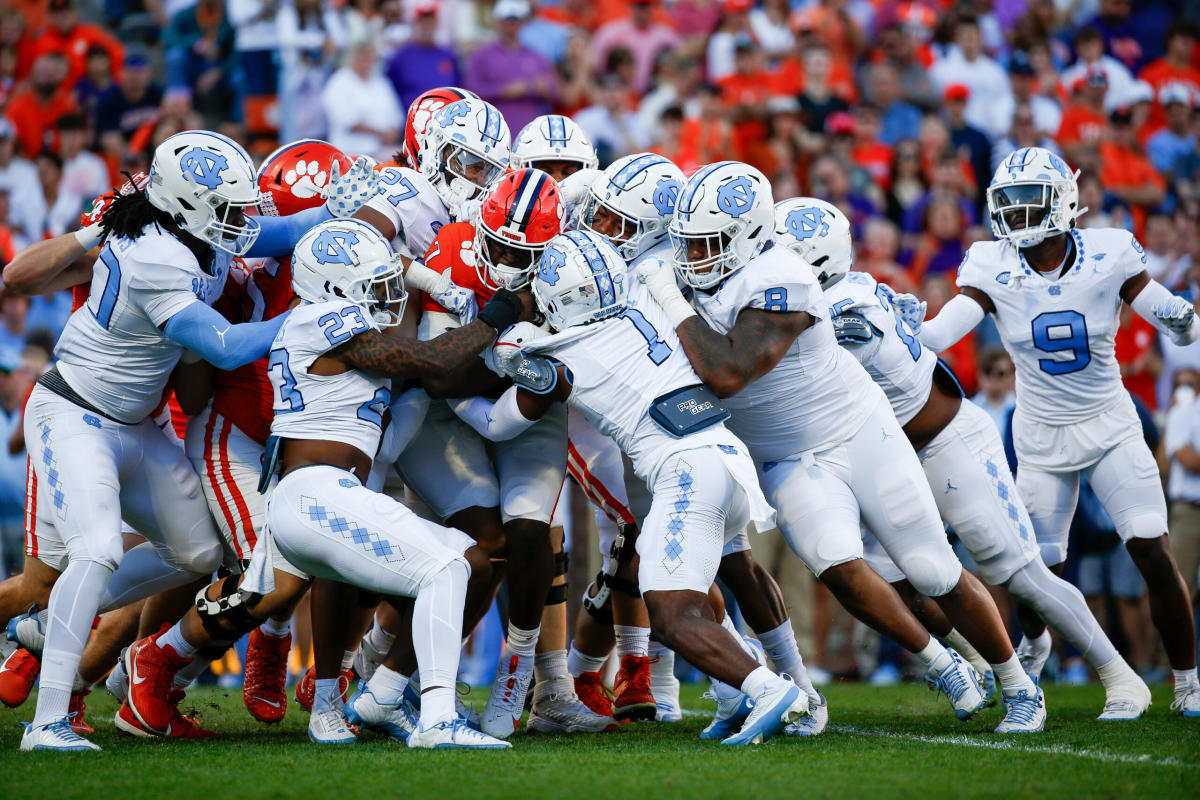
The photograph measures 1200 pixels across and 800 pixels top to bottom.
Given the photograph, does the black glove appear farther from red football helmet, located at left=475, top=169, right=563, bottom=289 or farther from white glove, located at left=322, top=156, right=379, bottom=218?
white glove, located at left=322, top=156, right=379, bottom=218

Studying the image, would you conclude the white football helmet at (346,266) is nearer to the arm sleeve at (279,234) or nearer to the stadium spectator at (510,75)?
the arm sleeve at (279,234)

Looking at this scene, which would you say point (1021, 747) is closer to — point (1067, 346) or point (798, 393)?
point (798, 393)

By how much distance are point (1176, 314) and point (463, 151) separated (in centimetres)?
343

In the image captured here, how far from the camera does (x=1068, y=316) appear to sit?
671 centimetres

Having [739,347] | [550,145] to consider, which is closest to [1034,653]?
[739,347]

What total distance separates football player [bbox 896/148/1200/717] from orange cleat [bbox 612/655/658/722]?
1943 millimetres

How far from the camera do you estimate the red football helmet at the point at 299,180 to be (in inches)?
248

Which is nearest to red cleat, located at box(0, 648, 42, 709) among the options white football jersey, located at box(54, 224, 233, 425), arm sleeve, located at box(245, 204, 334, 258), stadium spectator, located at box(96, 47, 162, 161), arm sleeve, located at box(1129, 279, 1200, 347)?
white football jersey, located at box(54, 224, 233, 425)

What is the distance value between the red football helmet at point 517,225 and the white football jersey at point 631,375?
449 mm

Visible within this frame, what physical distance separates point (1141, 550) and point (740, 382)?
2517 mm

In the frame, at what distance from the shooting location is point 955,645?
7.13 m

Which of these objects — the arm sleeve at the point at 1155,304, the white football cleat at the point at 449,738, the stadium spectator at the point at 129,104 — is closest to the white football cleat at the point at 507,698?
the white football cleat at the point at 449,738

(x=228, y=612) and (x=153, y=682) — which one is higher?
(x=228, y=612)

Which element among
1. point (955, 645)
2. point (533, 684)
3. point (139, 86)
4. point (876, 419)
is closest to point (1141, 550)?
point (955, 645)
